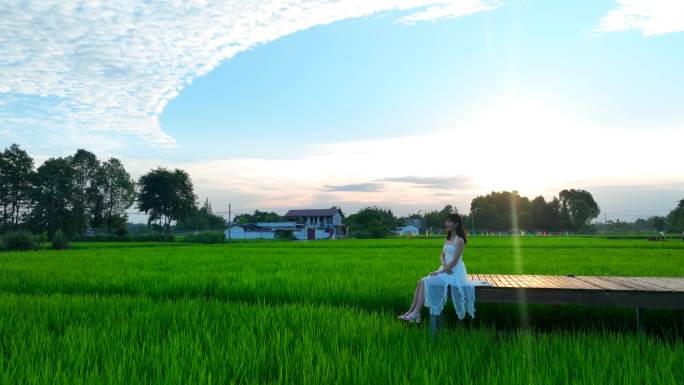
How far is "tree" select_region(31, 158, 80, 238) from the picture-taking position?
53938 millimetres

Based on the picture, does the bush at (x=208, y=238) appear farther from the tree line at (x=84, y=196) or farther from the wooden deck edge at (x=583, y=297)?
the wooden deck edge at (x=583, y=297)

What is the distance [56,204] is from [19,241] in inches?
939

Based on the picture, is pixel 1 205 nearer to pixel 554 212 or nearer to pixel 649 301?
pixel 649 301

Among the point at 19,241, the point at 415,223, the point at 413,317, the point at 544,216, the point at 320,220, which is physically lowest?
the point at 413,317

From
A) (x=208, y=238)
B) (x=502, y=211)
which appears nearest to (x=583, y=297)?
(x=208, y=238)

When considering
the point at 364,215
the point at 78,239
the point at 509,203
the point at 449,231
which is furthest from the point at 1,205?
the point at 509,203

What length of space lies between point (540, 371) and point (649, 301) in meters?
2.36

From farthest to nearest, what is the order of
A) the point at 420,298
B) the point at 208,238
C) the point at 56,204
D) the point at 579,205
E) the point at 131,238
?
the point at 579,205, the point at 131,238, the point at 56,204, the point at 208,238, the point at 420,298

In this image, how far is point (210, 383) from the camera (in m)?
3.33

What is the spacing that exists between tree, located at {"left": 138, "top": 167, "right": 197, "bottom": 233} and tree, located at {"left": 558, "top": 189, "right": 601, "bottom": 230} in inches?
4090

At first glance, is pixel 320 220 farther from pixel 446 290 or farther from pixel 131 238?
pixel 446 290

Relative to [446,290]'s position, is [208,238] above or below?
below

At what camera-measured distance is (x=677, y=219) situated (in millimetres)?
97375

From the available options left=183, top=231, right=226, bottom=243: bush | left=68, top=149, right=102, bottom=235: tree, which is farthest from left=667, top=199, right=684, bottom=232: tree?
left=68, top=149, right=102, bottom=235: tree
